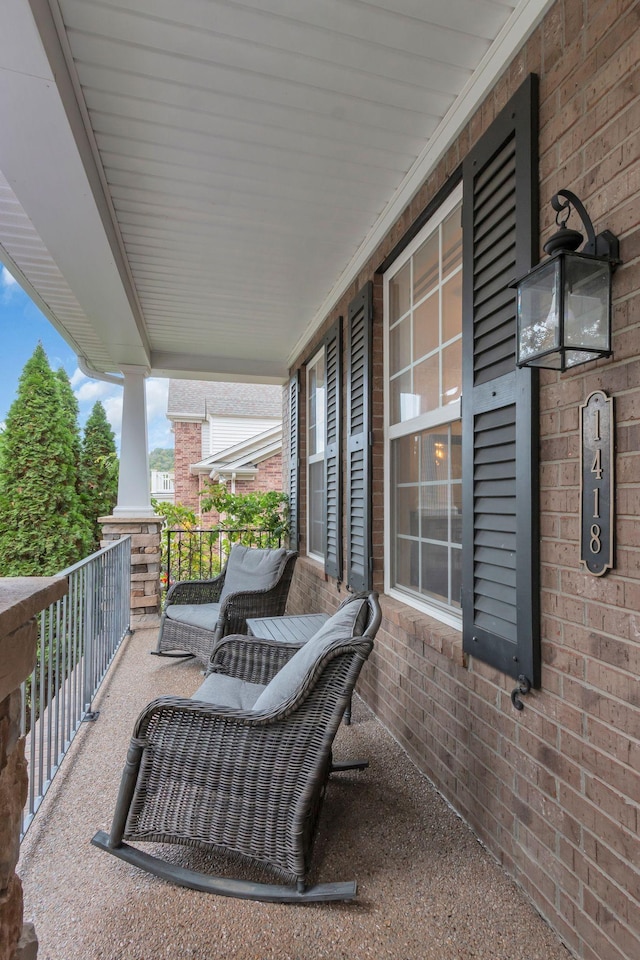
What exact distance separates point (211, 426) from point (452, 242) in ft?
37.0

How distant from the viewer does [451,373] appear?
2.20 metres

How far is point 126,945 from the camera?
4.36 ft

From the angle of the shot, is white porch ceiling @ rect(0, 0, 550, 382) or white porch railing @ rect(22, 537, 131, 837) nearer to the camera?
white porch ceiling @ rect(0, 0, 550, 382)

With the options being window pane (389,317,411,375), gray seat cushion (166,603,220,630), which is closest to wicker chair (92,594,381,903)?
window pane (389,317,411,375)

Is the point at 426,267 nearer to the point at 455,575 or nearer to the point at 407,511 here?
the point at 407,511

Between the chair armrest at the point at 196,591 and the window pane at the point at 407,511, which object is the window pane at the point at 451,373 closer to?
the window pane at the point at 407,511

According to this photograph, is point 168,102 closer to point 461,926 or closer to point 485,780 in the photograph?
point 485,780

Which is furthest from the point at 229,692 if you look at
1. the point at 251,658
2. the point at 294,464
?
the point at 294,464

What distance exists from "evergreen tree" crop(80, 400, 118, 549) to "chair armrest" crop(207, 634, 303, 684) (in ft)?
21.7

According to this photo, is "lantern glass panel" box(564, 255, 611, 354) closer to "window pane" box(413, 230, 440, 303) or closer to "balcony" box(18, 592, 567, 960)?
"window pane" box(413, 230, 440, 303)

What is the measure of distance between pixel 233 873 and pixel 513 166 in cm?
245

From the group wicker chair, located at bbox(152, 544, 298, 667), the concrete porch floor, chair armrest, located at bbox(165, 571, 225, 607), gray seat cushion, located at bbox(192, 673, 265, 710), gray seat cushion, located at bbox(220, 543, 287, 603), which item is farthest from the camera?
chair armrest, located at bbox(165, 571, 225, 607)

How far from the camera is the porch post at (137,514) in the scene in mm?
4586

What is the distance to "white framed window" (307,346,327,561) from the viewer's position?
441cm
